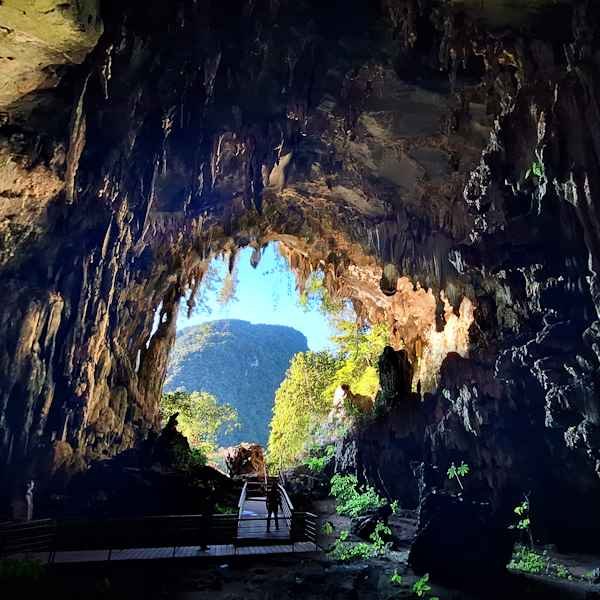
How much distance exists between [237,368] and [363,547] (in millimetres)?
61341

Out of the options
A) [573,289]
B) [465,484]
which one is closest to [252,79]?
[573,289]

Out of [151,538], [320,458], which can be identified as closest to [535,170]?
[151,538]

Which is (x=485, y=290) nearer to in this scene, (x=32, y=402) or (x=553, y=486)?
(x=553, y=486)

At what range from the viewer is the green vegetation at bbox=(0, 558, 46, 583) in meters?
4.44

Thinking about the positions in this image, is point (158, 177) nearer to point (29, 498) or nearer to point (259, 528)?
point (29, 498)

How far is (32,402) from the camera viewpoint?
1032 cm

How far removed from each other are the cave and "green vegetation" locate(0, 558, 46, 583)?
5.63m

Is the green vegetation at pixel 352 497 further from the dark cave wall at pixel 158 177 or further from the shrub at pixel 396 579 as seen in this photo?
the dark cave wall at pixel 158 177

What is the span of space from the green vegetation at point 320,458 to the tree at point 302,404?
1.65 m

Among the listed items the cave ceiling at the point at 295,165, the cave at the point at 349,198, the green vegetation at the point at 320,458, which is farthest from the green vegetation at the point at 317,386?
the cave ceiling at the point at 295,165

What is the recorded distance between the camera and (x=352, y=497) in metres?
17.3

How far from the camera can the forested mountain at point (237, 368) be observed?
65.2 m

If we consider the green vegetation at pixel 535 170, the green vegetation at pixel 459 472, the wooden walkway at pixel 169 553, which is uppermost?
the green vegetation at pixel 535 170

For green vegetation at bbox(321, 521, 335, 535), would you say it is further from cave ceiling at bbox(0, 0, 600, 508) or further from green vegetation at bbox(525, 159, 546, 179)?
green vegetation at bbox(525, 159, 546, 179)
